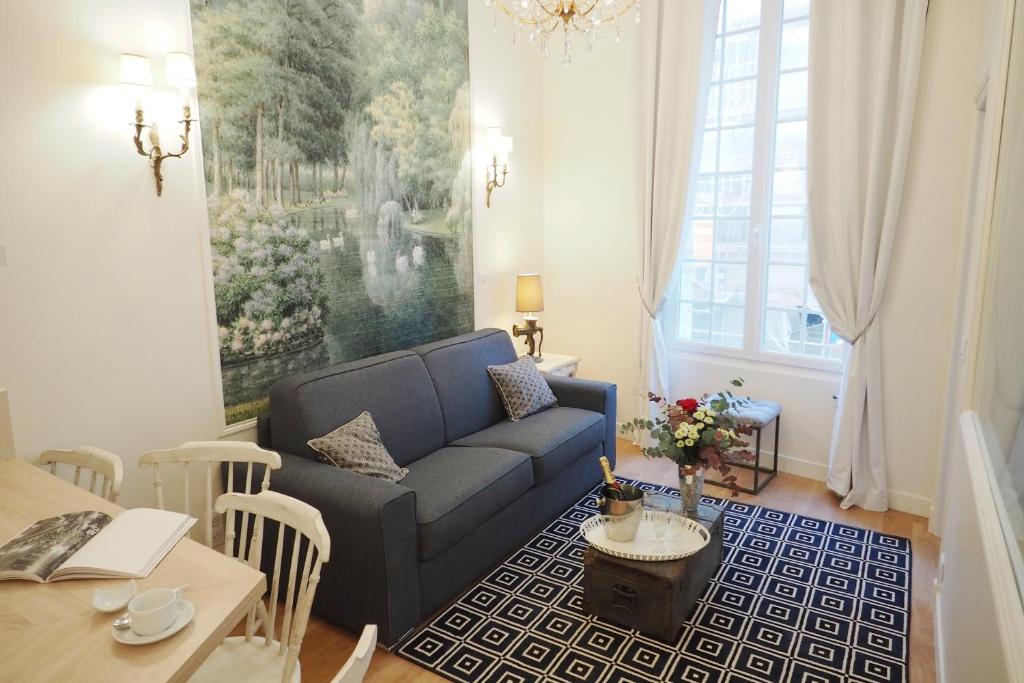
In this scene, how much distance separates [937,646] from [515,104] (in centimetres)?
392

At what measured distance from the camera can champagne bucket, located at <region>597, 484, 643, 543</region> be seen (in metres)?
2.59

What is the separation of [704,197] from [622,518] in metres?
2.56

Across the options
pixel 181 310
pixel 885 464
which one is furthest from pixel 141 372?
pixel 885 464

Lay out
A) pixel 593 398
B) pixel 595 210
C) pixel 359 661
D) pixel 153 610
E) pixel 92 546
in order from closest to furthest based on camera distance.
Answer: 1. pixel 359 661
2. pixel 153 610
3. pixel 92 546
4. pixel 593 398
5. pixel 595 210

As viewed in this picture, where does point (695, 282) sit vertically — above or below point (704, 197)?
below

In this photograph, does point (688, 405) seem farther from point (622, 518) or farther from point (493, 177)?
point (493, 177)

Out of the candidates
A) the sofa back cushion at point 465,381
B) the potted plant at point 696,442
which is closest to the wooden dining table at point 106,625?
the potted plant at point 696,442

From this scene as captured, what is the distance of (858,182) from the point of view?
11.8ft

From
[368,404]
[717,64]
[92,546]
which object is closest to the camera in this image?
[92,546]

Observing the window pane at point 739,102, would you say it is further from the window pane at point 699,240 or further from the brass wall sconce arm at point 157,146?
the brass wall sconce arm at point 157,146

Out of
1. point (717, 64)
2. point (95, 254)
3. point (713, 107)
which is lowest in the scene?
point (95, 254)

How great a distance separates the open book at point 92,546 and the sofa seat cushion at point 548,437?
184 centimetres

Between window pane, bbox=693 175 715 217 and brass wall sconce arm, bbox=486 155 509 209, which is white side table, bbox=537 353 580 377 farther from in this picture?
window pane, bbox=693 175 715 217

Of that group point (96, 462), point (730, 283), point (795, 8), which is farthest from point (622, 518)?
point (795, 8)
